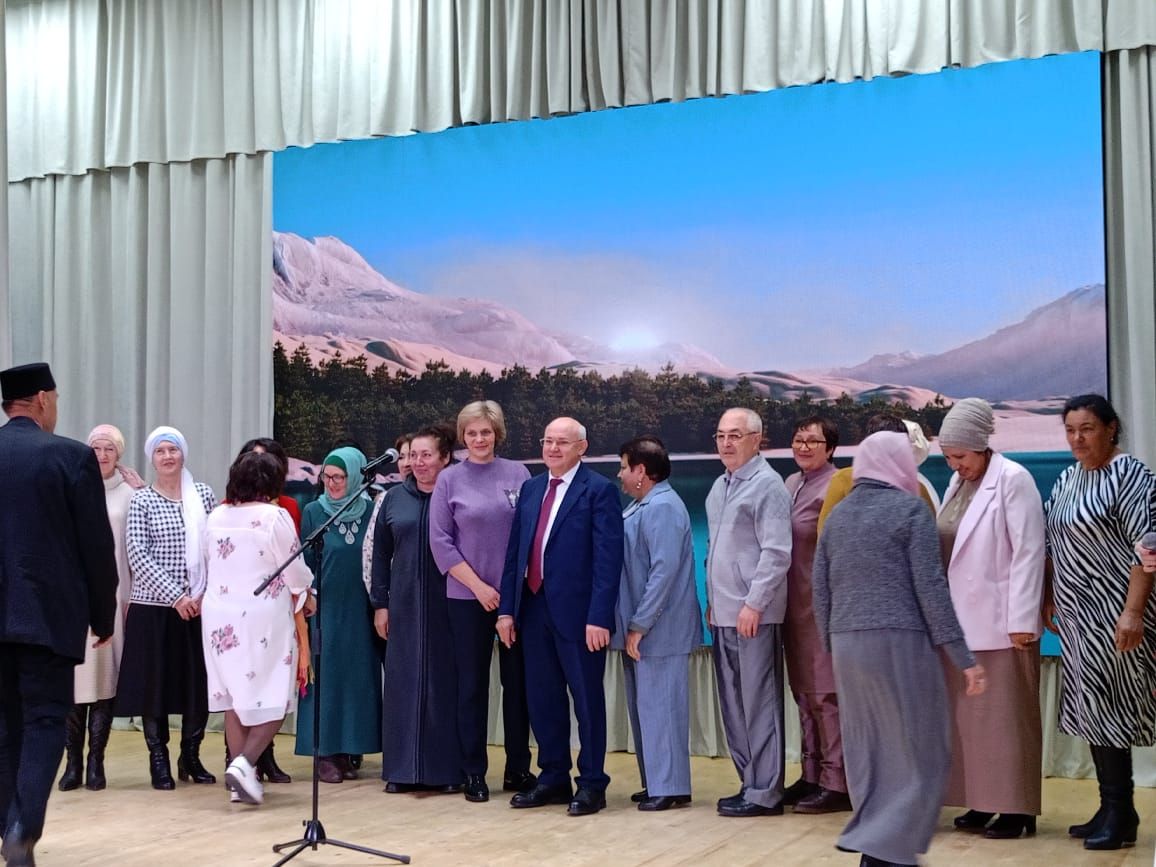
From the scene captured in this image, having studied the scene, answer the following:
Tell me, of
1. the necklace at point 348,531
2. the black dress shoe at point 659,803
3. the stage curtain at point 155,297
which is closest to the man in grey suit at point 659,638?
the black dress shoe at point 659,803

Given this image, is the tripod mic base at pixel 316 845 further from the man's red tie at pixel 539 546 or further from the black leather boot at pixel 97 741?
the black leather boot at pixel 97 741

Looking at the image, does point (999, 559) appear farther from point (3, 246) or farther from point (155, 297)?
point (155, 297)

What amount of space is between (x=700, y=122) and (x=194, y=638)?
3333 millimetres

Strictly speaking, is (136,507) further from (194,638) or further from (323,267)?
(323,267)

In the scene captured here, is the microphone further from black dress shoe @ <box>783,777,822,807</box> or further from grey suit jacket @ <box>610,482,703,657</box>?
black dress shoe @ <box>783,777,822,807</box>

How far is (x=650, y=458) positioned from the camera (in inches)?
209

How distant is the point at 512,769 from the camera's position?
5.50m

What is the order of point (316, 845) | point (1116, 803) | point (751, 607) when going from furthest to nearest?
point (751, 607)
point (1116, 803)
point (316, 845)

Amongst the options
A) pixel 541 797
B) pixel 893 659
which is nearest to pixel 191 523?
pixel 541 797

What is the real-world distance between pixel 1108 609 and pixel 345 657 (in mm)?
3053

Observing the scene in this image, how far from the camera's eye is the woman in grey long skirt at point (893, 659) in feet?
12.2

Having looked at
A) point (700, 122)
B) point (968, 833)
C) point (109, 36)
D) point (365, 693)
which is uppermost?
point (109, 36)

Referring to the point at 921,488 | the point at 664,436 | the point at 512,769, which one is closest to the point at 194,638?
the point at 512,769

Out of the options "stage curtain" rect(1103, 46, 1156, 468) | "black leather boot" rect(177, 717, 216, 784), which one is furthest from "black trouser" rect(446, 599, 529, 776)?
"stage curtain" rect(1103, 46, 1156, 468)
